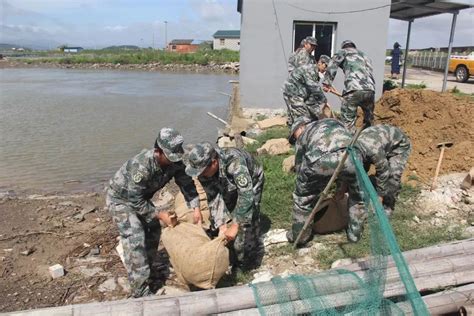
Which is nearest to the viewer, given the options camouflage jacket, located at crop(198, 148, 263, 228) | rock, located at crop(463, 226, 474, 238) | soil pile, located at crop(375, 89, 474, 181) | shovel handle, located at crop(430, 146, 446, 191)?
camouflage jacket, located at crop(198, 148, 263, 228)

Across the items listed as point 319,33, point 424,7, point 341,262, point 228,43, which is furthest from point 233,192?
point 228,43

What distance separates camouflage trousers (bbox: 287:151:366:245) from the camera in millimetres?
4512

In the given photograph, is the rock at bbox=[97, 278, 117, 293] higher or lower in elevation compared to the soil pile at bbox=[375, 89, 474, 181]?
lower

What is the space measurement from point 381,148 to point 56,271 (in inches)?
148

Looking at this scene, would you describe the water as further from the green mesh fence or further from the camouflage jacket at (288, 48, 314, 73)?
the green mesh fence

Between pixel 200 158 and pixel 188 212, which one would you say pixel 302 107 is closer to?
pixel 188 212

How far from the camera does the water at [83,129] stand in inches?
383

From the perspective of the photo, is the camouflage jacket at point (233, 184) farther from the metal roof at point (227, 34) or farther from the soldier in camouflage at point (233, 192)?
the metal roof at point (227, 34)

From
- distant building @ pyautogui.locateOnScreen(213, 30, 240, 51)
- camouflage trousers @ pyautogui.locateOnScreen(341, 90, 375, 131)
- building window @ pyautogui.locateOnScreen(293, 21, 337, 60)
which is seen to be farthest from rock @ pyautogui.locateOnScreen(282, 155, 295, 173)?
distant building @ pyautogui.locateOnScreen(213, 30, 240, 51)

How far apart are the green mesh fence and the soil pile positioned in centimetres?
312

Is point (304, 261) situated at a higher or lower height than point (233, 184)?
lower

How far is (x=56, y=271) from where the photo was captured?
16.0ft

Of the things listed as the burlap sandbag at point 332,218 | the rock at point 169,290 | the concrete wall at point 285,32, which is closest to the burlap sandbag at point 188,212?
the rock at point 169,290

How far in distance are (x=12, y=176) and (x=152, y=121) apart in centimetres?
679
